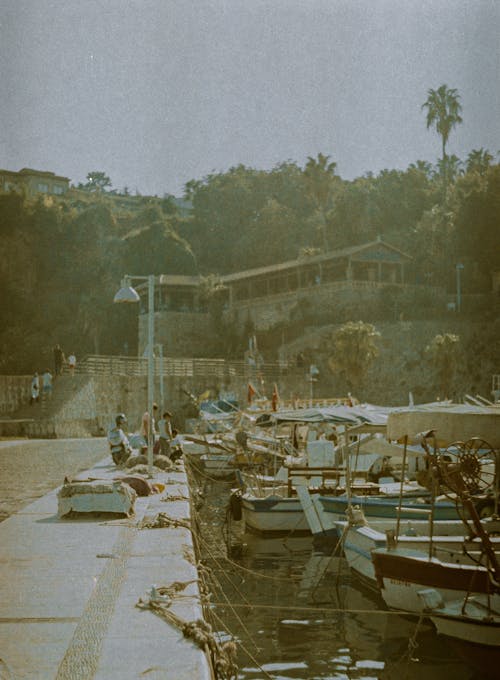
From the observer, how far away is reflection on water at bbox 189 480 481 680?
9320 mm

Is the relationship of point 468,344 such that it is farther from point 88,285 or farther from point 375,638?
point 375,638

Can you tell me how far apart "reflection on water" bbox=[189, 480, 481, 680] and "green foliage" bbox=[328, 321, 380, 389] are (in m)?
36.1

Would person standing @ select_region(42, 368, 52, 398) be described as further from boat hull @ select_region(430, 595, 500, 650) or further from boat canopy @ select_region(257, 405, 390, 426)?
boat hull @ select_region(430, 595, 500, 650)

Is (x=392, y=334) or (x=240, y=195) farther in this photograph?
(x=240, y=195)

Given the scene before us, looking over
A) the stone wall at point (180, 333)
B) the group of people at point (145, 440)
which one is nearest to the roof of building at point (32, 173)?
the stone wall at point (180, 333)

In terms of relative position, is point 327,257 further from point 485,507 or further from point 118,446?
point 485,507

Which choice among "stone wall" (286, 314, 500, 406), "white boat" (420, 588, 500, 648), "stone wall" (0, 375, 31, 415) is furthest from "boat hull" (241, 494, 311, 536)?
"stone wall" (286, 314, 500, 406)

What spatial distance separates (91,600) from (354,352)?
45511 millimetres

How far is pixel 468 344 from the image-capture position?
2165 inches

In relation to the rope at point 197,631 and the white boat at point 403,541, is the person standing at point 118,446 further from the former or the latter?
the rope at point 197,631

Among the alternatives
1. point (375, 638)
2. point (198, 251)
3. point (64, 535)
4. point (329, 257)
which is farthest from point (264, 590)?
point (198, 251)

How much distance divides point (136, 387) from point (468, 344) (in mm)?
22708

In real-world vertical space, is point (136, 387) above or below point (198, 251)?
below

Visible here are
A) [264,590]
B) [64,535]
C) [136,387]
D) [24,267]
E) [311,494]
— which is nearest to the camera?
[64,535]
